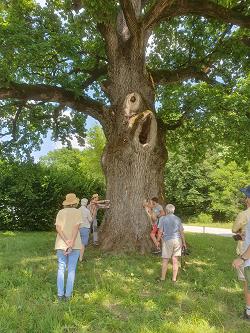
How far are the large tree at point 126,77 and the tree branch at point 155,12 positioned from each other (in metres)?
0.03

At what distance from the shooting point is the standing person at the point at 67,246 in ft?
24.0

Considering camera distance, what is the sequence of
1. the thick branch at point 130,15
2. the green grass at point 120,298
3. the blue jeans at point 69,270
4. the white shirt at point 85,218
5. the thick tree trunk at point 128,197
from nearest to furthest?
the green grass at point 120,298, the blue jeans at point 69,270, the white shirt at point 85,218, the thick branch at point 130,15, the thick tree trunk at point 128,197

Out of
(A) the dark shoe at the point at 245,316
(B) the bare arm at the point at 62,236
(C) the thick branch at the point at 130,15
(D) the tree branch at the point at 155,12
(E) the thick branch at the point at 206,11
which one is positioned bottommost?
(A) the dark shoe at the point at 245,316

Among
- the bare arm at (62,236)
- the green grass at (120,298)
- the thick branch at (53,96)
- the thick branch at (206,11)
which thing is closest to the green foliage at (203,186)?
the thick branch at (53,96)

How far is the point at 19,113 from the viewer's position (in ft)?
54.5

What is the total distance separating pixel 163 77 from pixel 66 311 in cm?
1066

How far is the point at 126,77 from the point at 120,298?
299 inches

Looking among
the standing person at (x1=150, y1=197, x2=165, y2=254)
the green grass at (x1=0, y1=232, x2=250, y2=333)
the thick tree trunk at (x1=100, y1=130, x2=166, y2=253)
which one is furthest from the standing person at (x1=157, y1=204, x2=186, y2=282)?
the thick tree trunk at (x1=100, y1=130, x2=166, y2=253)

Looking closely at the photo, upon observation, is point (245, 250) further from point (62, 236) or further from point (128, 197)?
point (128, 197)

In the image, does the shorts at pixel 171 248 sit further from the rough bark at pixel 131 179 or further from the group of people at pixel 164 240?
the rough bark at pixel 131 179

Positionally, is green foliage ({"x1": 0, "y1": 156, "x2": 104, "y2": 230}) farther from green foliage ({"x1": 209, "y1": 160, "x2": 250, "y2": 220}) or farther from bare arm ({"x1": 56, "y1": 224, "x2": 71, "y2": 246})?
green foliage ({"x1": 209, "y1": 160, "x2": 250, "y2": 220})

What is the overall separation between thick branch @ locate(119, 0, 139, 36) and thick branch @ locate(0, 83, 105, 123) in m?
2.66

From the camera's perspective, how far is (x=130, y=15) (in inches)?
466

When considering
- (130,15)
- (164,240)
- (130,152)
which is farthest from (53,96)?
(164,240)
